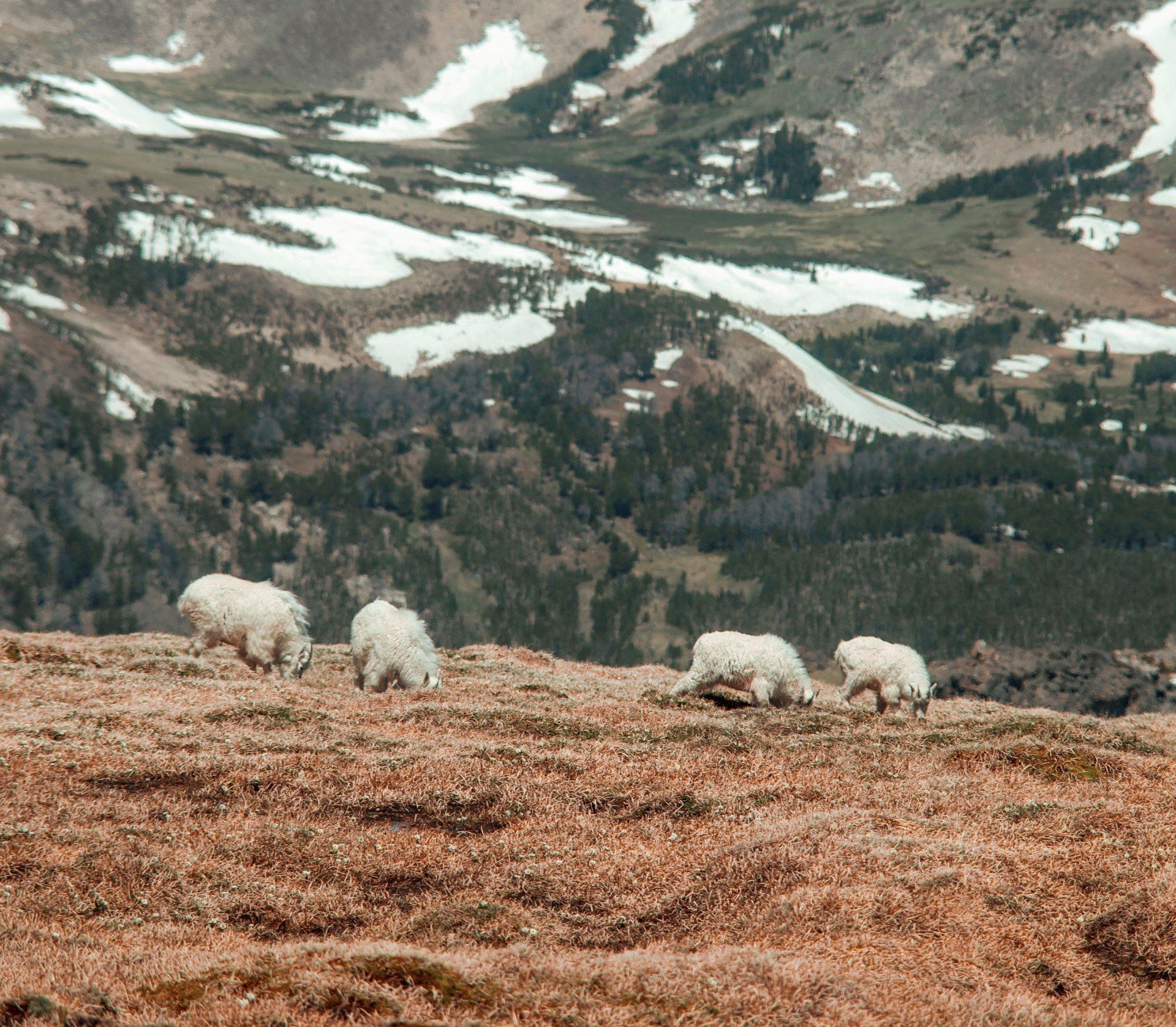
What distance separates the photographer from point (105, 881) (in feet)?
→ 48.8

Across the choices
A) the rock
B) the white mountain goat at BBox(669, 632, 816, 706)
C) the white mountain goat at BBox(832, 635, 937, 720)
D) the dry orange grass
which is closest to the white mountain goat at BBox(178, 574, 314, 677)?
the dry orange grass

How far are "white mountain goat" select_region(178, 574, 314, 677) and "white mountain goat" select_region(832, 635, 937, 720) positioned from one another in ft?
46.4

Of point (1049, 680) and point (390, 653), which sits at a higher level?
point (1049, 680)

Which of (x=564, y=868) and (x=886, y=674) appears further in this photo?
(x=886, y=674)

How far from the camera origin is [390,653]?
1127 inches

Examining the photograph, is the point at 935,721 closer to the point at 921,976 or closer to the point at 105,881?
the point at 921,976

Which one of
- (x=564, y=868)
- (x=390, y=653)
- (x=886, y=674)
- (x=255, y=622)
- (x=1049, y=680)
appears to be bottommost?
(x=564, y=868)

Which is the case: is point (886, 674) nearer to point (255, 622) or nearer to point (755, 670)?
point (755, 670)

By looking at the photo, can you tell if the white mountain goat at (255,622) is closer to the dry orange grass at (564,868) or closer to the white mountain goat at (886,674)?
the dry orange grass at (564,868)

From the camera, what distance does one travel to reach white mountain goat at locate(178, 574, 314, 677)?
98.4ft

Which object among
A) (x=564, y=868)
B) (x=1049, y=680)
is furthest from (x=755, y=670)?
(x=1049, y=680)

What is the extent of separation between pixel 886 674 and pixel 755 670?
4.06 m

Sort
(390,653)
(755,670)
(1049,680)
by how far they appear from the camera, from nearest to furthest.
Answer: (390,653)
(755,670)
(1049,680)

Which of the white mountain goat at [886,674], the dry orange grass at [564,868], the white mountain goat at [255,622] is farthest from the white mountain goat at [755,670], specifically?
the white mountain goat at [255,622]
